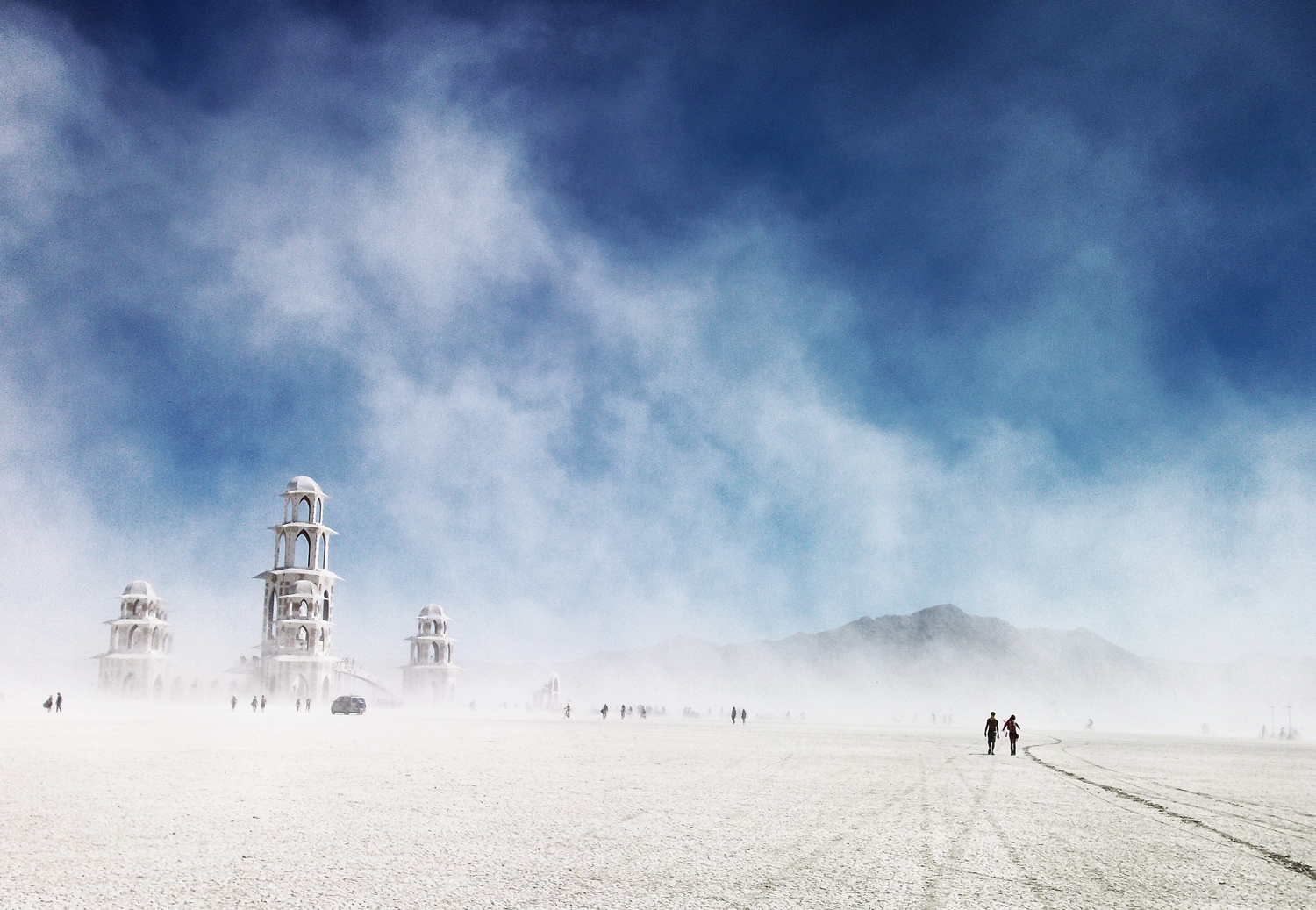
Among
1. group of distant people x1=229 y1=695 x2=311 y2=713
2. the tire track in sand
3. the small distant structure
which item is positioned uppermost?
the tire track in sand

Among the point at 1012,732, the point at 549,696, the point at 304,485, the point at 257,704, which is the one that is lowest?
the point at 549,696

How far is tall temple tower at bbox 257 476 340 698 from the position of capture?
258 feet

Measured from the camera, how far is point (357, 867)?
10719 millimetres

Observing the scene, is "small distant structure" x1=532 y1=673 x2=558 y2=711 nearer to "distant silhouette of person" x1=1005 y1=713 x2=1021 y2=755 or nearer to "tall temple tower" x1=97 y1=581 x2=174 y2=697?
"tall temple tower" x1=97 y1=581 x2=174 y2=697

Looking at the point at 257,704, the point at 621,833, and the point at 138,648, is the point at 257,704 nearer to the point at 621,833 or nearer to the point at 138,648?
the point at 138,648

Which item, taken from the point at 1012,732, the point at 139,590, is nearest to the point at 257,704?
the point at 139,590

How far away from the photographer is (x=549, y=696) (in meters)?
97.9

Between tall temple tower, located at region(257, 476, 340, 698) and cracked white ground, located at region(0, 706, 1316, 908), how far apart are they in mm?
53877

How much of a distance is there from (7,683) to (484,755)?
119745mm

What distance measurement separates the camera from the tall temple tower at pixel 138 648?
88812mm

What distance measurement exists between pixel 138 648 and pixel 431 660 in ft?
87.9

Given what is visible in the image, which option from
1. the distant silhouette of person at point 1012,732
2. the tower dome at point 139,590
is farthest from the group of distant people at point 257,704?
the distant silhouette of person at point 1012,732

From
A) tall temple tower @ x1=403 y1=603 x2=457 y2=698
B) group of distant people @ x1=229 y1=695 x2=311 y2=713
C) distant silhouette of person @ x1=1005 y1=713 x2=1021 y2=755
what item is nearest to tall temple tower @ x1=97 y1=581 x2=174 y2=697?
group of distant people @ x1=229 y1=695 x2=311 y2=713

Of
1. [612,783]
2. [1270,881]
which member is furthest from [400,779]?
[1270,881]
